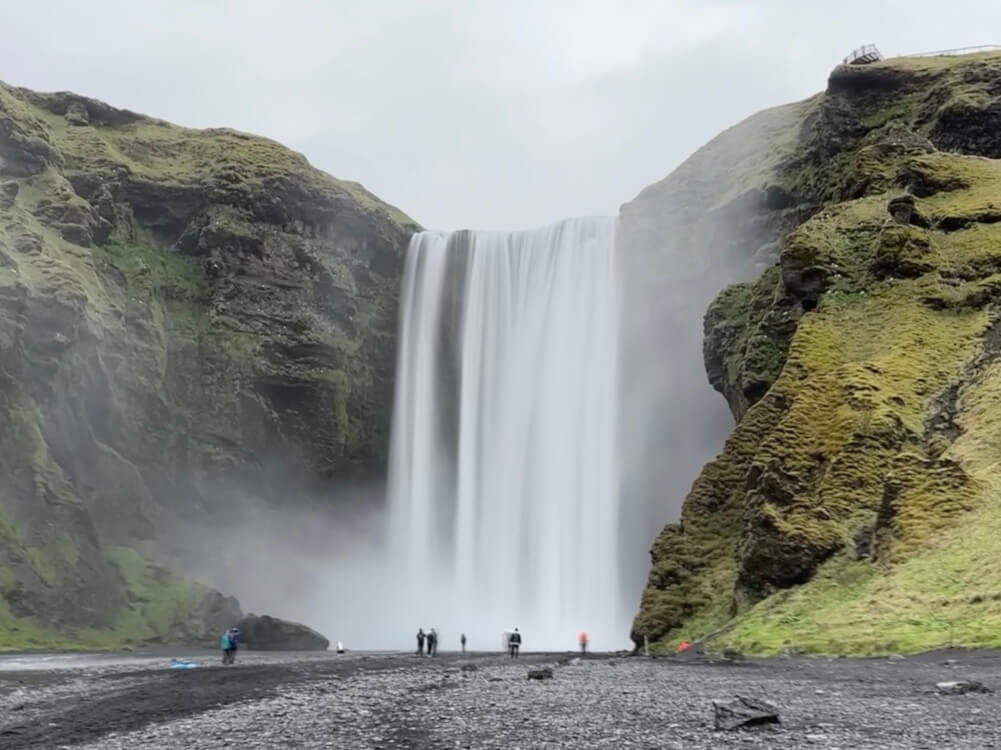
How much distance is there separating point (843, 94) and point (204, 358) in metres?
60.3

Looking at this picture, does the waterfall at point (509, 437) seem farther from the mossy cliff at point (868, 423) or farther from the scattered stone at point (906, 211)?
the scattered stone at point (906, 211)

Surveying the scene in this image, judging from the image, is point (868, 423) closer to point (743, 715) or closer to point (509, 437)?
point (743, 715)

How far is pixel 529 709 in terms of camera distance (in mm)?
20672

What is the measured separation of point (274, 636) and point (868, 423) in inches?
1759

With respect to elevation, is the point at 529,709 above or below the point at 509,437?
below

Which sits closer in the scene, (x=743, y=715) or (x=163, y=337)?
(x=743, y=715)

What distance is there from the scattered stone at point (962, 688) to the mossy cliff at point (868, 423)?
7720 millimetres

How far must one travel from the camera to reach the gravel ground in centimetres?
1531

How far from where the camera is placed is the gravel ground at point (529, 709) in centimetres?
1531

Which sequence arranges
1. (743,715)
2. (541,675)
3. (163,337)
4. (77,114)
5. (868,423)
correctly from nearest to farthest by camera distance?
(743,715)
(541,675)
(868,423)
(163,337)
(77,114)

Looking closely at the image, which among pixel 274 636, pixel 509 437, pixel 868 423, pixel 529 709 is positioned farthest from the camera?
pixel 509 437

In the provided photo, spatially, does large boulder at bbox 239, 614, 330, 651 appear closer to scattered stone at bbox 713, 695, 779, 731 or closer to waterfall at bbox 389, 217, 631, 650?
waterfall at bbox 389, 217, 631, 650

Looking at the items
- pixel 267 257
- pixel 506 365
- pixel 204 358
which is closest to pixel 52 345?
pixel 204 358

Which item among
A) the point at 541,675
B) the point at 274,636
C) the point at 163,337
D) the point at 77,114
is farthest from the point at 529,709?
the point at 77,114
